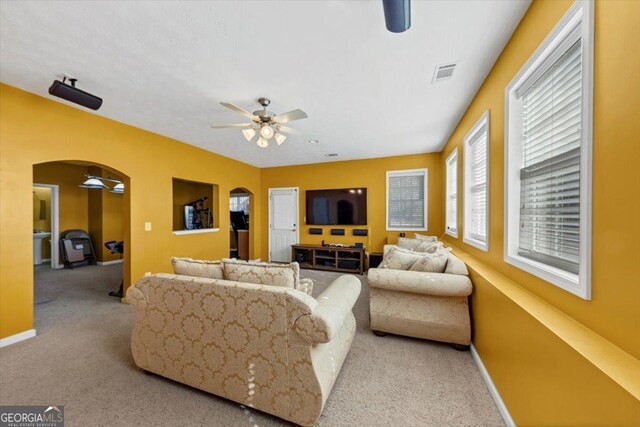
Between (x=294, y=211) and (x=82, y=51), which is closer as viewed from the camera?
(x=82, y=51)

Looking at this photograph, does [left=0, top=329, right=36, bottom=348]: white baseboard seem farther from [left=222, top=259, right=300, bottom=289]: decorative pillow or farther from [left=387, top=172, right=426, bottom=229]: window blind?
[left=387, top=172, right=426, bottom=229]: window blind

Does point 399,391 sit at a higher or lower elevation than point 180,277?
lower

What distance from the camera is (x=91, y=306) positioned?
338cm

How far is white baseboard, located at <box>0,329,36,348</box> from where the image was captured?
2.38 m

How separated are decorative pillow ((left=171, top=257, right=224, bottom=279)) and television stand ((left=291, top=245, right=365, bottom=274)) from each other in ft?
11.8

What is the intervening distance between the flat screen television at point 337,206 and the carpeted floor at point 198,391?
3.09m

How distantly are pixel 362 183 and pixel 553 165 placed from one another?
418 cm

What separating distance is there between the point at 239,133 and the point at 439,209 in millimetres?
4161

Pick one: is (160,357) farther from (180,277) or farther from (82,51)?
(82,51)

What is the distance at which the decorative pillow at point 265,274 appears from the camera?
1.66 m

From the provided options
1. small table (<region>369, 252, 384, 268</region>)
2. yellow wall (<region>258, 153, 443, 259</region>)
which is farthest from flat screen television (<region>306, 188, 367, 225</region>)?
small table (<region>369, 252, 384, 268</region>)

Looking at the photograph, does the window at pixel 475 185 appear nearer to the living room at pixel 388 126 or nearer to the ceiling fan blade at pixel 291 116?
the living room at pixel 388 126

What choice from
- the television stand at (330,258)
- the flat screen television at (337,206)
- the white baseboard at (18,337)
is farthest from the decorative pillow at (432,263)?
the white baseboard at (18,337)

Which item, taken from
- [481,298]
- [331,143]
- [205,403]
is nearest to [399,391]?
[481,298]
